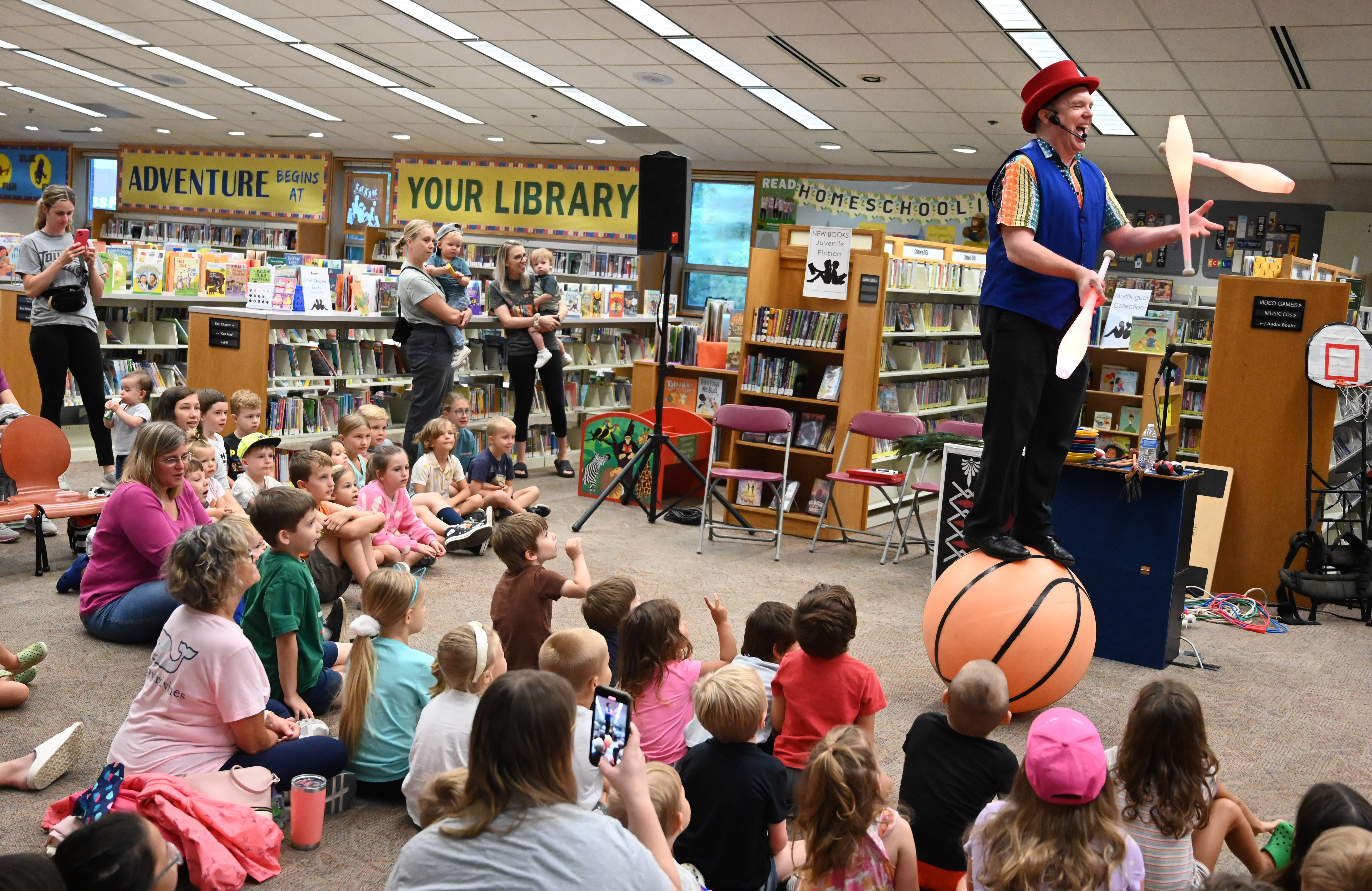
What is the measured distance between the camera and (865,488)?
7.73 meters

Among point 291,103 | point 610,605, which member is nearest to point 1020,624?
point 610,605

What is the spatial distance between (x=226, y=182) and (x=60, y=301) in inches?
551

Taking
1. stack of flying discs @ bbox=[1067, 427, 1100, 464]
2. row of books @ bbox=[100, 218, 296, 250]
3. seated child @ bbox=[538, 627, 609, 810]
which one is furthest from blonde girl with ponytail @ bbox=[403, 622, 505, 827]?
row of books @ bbox=[100, 218, 296, 250]

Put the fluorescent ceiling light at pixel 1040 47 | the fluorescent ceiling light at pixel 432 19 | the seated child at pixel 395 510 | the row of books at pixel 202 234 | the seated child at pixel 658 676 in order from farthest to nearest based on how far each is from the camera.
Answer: the row of books at pixel 202 234 → the fluorescent ceiling light at pixel 432 19 → the fluorescent ceiling light at pixel 1040 47 → the seated child at pixel 395 510 → the seated child at pixel 658 676

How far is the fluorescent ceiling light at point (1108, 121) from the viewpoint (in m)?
9.30

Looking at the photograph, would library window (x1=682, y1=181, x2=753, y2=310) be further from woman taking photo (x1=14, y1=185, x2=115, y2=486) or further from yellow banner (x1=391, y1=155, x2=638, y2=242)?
woman taking photo (x1=14, y1=185, x2=115, y2=486)

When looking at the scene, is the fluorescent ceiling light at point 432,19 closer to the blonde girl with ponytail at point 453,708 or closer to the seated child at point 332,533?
the seated child at point 332,533

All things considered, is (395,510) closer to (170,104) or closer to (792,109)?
(792,109)

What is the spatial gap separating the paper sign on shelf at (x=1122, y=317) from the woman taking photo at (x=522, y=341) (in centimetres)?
476

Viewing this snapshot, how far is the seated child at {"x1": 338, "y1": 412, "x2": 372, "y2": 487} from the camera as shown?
6090 mm

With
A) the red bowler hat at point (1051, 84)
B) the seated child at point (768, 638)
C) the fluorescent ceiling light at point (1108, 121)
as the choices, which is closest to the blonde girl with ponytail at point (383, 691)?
the seated child at point (768, 638)

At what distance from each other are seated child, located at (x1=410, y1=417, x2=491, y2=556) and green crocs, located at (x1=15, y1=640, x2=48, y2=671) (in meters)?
2.49

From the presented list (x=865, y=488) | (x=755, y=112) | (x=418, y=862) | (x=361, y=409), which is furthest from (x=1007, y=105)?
(x=418, y=862)

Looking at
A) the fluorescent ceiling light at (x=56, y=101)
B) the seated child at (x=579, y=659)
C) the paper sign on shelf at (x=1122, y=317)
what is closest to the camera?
the seated child at (x=579, y=659)
